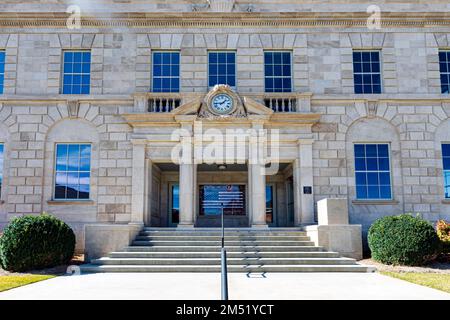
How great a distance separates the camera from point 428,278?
11.8 metres

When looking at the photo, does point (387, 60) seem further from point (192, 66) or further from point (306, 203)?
point (192, 66)

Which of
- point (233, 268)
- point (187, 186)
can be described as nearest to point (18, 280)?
point (233, 268)

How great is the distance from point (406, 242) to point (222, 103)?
901 centimetres

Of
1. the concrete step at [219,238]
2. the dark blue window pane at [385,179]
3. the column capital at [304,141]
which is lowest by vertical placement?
the concrete step at [219,238]

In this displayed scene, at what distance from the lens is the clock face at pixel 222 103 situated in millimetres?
18891

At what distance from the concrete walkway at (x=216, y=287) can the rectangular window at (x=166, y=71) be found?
974 cm

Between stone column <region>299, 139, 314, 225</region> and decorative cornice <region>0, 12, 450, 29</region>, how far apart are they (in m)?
5.64

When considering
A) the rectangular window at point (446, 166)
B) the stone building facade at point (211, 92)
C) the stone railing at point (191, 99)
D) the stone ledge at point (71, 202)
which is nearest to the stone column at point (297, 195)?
the stone building facade at point (211, 92)

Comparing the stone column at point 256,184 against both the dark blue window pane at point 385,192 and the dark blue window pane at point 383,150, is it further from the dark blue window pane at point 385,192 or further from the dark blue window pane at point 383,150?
the dark blue window pane at point 383,150

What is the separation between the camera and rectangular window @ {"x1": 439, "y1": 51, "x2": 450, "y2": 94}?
2012 centimetres

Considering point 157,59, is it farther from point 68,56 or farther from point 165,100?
point 68,56

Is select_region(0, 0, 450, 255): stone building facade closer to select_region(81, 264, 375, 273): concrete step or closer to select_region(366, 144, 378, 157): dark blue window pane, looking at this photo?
select_region(366, 144, 378, 157): dark blue window pane

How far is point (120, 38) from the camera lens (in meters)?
20.1

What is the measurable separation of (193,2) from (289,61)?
5095 mm
